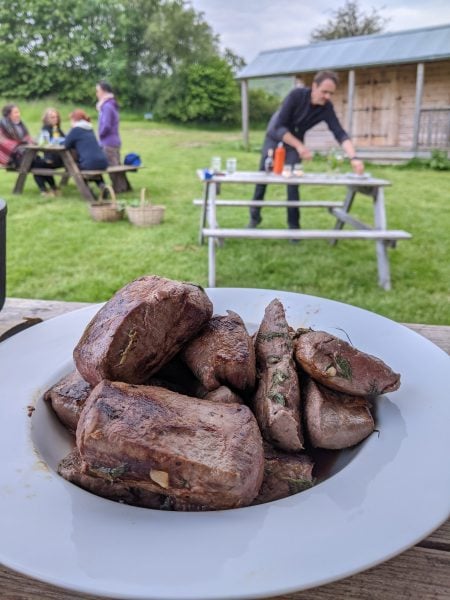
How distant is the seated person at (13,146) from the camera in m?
9.15

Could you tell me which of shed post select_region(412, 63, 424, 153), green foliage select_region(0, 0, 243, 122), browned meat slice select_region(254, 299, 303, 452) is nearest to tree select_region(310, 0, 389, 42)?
green foliage select_region(0, 0, 243, 122)

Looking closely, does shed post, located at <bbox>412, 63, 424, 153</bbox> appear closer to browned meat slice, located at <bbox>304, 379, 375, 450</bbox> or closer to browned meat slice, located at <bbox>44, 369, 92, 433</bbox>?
browned meat slice, located at <bbox>304, 379, 375, 450</bbox>

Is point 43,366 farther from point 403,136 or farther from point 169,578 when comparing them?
point 403,136

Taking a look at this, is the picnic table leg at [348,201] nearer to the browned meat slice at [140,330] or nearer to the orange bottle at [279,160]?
the orange bottle at [279,160]

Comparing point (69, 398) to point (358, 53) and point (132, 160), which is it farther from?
point (358, 53)

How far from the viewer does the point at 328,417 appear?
0.94m

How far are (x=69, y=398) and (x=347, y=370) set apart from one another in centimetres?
56

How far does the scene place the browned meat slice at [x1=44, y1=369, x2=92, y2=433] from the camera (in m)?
1.00

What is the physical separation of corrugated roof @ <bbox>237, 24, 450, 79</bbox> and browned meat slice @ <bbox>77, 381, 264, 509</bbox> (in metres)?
15.9

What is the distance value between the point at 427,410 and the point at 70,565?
0.65m

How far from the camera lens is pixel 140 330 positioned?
0.94m

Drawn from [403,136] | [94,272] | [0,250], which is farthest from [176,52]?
[0,250]

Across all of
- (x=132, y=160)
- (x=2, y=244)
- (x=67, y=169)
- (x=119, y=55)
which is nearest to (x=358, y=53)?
(x=132, y=160)

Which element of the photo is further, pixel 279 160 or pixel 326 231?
pixel 279 160
